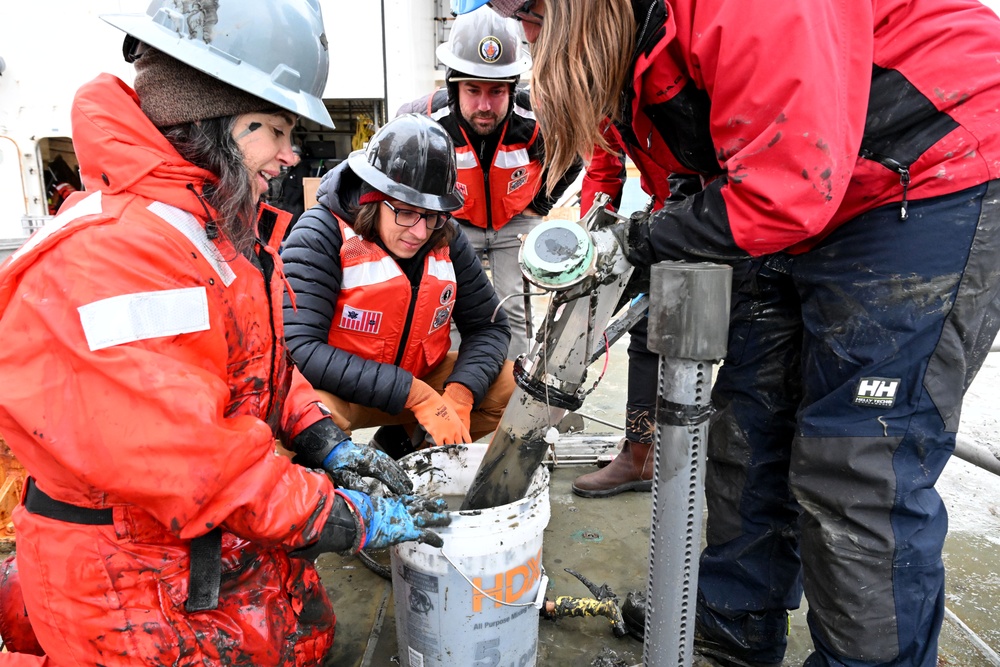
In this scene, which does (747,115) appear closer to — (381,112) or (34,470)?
(34,470)

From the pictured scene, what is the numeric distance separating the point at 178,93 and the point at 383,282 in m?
1.09

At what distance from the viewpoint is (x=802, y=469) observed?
4.71 feet

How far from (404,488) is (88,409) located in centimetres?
86

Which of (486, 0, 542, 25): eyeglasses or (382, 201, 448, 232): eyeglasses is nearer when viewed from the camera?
(486, 0, 542, 25): eyeglasses

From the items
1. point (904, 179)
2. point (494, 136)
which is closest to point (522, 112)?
point (494, 136)

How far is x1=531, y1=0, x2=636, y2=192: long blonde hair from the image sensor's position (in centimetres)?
126

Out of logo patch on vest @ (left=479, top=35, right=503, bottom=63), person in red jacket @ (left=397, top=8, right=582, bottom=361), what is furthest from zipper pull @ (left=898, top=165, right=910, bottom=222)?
logo patch on vest @ (left=479, top=35, right=503, bottom=63)

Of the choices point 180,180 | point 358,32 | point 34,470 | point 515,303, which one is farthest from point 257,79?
point 358,32

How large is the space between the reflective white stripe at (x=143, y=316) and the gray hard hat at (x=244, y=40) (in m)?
0.45

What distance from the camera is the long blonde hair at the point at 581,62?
1260mm

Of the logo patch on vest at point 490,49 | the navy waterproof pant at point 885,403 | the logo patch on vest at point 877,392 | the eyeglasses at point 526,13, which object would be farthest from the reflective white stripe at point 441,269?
the logo patch on vest at point 877,392

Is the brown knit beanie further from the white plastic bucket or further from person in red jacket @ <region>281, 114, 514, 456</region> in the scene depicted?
the white plastic bucket

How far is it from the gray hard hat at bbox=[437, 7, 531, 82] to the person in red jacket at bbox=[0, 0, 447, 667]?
1894 millimetres

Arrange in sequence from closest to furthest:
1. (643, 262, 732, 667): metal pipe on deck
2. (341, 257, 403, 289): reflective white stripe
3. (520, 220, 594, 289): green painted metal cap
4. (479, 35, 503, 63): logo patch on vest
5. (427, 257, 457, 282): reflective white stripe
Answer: (643, 262, 732, 667): metal pipe on deck < (520, 220, 594, 289): green painted metal cap < (341, 257, 403, 289): reflective white stripe < (427, 257, 457, 282): reflective white stripe < (479, 35, 503, 63): logo patch on vest
